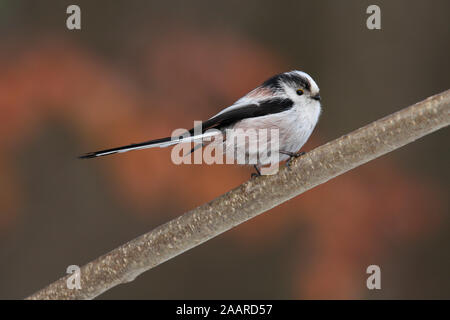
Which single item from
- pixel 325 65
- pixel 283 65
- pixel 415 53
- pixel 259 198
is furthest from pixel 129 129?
pixel 259 198

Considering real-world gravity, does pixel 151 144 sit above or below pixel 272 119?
below

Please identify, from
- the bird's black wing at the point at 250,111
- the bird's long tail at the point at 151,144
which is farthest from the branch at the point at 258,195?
the bird's black wing at the point at 250,111

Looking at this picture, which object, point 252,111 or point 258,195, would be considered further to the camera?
point 252,111

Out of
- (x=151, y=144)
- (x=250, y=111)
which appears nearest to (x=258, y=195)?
(x=151, y=144)

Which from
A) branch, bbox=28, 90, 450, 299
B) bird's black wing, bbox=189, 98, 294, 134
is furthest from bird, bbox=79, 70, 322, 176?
branch, bbox=28, 90, 450, 299

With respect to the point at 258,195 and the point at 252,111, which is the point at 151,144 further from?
the point at 252,111

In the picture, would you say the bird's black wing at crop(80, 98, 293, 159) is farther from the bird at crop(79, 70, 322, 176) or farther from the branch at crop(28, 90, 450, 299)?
the branch at crop(28, 90, 450, 299)
